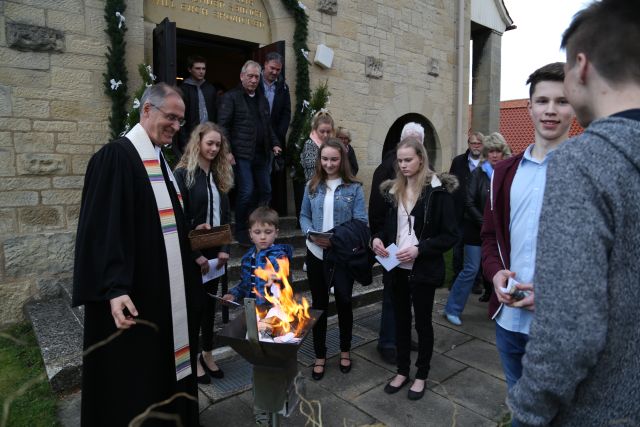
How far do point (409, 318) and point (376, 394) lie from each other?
0.63 metres

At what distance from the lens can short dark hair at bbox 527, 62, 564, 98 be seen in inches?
78.1

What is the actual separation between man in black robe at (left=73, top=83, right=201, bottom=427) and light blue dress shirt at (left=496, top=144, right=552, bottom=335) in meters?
1.75

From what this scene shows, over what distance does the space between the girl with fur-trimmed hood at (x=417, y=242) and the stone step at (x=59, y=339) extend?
2.41m

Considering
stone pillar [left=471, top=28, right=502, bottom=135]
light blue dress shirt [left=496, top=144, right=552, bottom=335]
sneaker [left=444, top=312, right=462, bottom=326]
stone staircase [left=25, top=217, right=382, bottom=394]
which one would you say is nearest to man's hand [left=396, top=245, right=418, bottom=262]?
light blue dress shirt [left=496, top=144, right=552, bottom=335]

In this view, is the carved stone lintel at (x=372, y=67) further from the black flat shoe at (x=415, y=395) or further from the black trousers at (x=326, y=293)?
the black flat shoe at (x=415, y=395)

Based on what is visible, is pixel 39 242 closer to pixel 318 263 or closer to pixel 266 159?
pixel 266 159

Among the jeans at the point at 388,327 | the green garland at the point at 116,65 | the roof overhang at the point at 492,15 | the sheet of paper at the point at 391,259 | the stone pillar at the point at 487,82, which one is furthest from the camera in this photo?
the stone pillar at the point at 487,82

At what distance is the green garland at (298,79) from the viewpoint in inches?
263

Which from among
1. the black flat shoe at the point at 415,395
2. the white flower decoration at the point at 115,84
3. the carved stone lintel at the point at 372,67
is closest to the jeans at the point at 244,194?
the white flower decoration at the point at 115,84

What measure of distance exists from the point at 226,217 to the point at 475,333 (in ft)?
9.57

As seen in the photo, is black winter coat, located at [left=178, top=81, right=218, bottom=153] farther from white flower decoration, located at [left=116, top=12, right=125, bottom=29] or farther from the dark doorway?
the dark doorway

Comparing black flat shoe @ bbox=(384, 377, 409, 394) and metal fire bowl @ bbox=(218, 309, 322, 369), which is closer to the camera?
metal fire bowl @ bbox=(218, 309, 322, 369)

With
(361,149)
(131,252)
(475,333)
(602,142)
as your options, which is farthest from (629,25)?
(361,149)

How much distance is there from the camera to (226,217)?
11.9 ft
